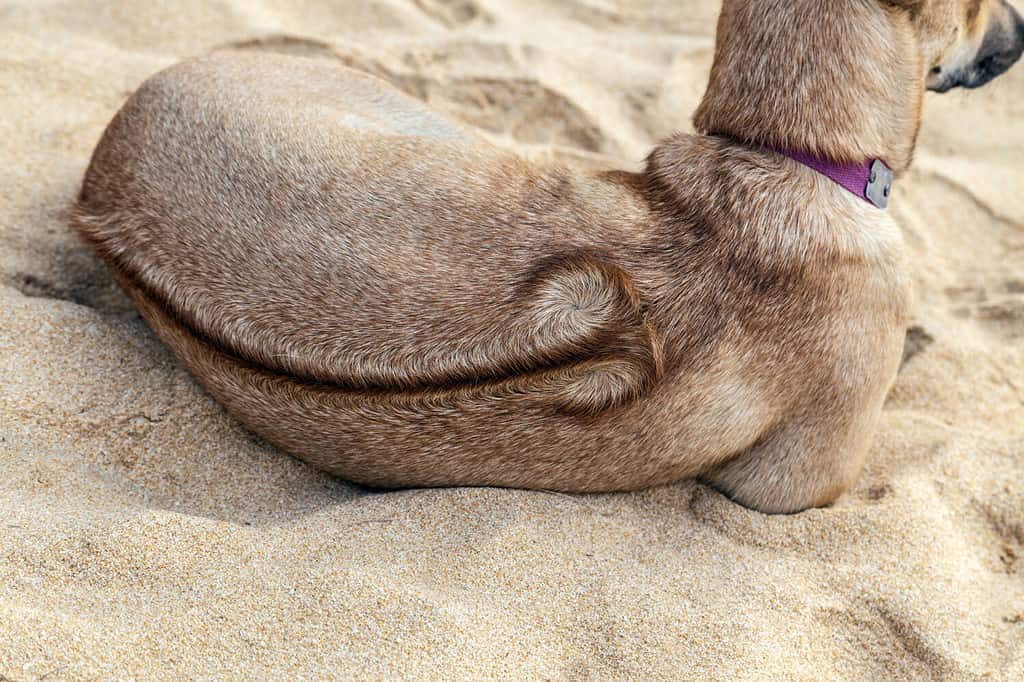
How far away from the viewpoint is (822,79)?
106 inches

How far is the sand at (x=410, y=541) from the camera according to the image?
213cm

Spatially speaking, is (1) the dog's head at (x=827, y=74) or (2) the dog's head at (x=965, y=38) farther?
(2) the dog's head at (x=965, y=38)

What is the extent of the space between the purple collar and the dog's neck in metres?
0.01

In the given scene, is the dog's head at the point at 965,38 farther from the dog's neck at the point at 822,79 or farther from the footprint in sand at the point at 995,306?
the footprint in sand at the point at 995,306

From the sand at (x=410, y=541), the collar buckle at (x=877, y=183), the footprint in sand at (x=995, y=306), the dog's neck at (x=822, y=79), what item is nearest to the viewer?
the sand at (x=410, y=541)

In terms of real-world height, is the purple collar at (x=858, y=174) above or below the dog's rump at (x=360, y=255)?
above

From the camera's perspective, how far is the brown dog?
98.2 inches

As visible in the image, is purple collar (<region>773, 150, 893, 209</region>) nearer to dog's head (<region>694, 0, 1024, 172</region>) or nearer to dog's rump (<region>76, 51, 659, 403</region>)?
dog's head (<region>694, 0, 1024, 172</region>)

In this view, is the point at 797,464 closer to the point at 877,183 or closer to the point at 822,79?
the point at 877,183

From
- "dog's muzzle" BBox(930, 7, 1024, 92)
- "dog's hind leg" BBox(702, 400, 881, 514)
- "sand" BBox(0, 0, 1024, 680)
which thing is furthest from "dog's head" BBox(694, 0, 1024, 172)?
"sand" BBox(0, 0, 1024, 680)

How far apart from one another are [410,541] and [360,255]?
29.1 inches

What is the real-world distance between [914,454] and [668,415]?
3.27 feet

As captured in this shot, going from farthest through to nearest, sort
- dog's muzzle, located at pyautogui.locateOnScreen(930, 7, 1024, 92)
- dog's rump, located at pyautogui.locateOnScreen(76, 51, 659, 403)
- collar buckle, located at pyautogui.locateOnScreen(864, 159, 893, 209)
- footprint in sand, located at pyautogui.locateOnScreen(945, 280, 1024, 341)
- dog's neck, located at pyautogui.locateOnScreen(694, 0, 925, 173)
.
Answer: footprint in sand, located at pyautogui.locateOnScreen(945, 280, 1024, 341), dog's muzzle, located at pyautogui.locateOnScreen(930, 7, 1024, 92), collar buckle, located at pyautogui.locateOnScreen(864, 159, 893, 209), dog's neck, located at pyautogui.locateOnScreen(694, 0, 925, 173), dog's rump, located at pyautogui.locateOnScreen(76, 51, 659, 403)

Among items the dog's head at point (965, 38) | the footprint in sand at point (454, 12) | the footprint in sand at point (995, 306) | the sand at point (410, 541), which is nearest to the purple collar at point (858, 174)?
the dog's head at point (965, 38)
